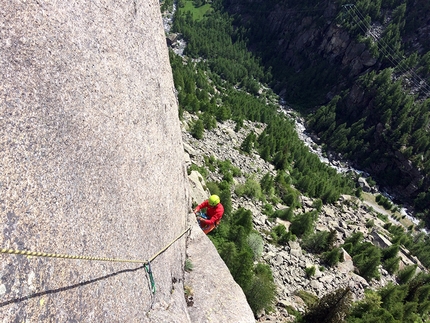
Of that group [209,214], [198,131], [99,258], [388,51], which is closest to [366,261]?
[209,214]

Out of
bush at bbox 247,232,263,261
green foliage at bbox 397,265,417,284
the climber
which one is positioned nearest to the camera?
the climber

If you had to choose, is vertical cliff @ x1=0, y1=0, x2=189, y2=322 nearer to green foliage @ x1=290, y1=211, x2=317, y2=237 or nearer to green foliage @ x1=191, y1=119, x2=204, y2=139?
green foliage @ x1=290, y1=211, x2=317, y2=237

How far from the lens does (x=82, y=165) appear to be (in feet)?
16.9

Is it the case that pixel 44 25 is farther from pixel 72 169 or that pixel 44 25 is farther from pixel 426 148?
pixel 426 148

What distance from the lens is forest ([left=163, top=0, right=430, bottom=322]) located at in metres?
18.5

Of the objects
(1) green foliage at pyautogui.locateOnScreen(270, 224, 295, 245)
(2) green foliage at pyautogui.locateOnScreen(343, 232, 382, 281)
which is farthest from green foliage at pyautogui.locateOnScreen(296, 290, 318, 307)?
(2) green foliage at pyautogui.locateOnScreen(343, 232, 382, 281)

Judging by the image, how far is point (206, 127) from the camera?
41.5 m

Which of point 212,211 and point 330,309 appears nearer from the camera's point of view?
point 212,211

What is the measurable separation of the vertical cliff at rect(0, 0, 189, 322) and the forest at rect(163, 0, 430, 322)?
885 centimetres

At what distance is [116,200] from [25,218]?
2.14m

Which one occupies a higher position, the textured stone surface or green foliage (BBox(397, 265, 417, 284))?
the textured stone surface

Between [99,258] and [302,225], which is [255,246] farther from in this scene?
[99,258]

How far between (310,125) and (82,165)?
115 m

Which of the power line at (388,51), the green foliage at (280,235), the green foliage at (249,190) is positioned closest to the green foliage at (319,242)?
the green foliage at (280,235)
